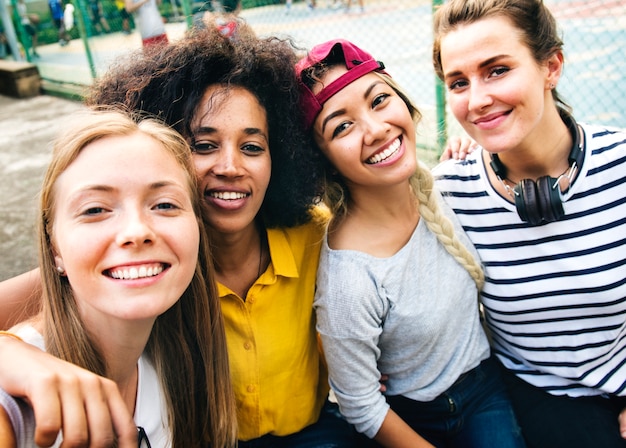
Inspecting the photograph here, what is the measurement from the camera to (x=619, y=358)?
5.95 ft

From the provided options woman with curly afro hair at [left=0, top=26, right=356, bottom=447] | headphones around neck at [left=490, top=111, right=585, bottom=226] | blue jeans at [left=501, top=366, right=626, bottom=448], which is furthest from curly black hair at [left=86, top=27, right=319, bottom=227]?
blue jeans at [left=501, top=366, right=626, bottom=448]

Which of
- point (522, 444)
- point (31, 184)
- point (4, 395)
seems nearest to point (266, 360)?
point (4, 395)

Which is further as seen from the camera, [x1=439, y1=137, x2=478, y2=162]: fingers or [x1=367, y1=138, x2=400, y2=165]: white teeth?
[x1=439, y1=137, x2=478, y2=162]: fingers

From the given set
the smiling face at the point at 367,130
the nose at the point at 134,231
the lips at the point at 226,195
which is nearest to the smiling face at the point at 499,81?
the smiling face at the point at 367,130

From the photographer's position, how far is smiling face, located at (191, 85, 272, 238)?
1.58 m

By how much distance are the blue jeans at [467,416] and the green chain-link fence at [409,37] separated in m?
1.00

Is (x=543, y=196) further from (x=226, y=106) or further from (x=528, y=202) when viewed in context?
(x=226, y=106)

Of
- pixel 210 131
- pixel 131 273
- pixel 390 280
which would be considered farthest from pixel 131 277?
pixel 390 280

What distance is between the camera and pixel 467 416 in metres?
1.89

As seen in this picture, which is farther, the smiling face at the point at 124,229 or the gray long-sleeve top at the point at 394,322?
the gray long-sleeve top at the point at 394,322

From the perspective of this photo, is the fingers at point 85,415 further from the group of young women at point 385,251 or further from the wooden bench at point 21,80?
the wooden bench at point 21,80

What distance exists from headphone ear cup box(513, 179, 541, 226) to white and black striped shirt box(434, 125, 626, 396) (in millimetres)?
65

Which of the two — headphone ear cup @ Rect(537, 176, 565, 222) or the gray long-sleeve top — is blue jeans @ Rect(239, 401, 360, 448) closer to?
the gray long-sleeve top

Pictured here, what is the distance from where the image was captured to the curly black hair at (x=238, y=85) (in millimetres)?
1638
